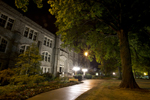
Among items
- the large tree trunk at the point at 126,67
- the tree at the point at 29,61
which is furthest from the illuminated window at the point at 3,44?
the large tree trunk at the point at 126,67

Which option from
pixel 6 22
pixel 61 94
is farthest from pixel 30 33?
pixel 61 94

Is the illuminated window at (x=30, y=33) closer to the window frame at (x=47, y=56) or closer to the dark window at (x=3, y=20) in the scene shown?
the dark window at (x=3, y=20)

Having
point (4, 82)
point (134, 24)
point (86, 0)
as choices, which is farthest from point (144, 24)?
point (4, 82)

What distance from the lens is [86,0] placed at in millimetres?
7801

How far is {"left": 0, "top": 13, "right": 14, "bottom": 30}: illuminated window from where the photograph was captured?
1153cm

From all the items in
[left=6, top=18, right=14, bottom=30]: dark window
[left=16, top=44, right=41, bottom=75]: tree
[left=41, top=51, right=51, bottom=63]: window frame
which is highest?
[left=6, top=18, right=14, bottom=30]: dark window

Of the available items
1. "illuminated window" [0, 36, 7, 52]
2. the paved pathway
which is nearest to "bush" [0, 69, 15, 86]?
"illuminated window" [0, 36, 7, 52]

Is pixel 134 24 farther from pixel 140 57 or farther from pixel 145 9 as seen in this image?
pixel 140 57

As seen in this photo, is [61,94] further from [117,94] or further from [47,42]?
[47,42]

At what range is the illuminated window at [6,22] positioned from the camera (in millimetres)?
11527

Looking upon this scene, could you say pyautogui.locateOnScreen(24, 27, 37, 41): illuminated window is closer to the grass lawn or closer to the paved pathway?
the paved pathway

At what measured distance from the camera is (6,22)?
11.9 meters

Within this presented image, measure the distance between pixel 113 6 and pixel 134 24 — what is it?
2.83m

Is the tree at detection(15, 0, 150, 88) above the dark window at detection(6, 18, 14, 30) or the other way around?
the other way around
